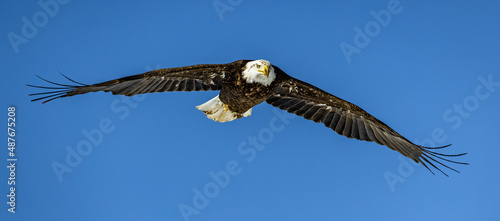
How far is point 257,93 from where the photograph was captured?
955 centimetres

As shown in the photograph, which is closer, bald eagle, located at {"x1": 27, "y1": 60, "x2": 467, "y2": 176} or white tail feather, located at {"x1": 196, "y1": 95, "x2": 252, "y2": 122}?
bald eagle, located at {"x1": 27, "y1": 60, "x2": 467, "y2": 176}

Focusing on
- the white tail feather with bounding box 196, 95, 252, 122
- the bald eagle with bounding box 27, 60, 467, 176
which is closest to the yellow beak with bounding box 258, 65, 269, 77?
the bald eagle with bounding box 27, 60, 467, 176

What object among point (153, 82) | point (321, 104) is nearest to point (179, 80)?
point (153, 82)

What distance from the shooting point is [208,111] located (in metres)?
11.0

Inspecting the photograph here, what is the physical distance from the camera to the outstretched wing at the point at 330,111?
1025cm

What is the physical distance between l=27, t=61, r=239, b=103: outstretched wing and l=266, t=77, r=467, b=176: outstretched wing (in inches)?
51.6

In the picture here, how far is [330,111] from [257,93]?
2096 millimetres

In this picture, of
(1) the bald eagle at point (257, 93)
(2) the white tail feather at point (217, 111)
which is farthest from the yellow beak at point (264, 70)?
(2) the white tail feather at point (217, 111)

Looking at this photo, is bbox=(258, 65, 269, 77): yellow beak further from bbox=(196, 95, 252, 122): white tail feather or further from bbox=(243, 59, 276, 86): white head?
bbox=(196, 95, 252, 122): white tail feather

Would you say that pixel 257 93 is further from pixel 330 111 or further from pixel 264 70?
pixel 330 111

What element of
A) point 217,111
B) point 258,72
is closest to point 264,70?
point 258,72

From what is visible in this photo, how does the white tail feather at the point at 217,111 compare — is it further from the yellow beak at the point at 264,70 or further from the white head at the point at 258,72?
the yellow beak at the point at 264,70

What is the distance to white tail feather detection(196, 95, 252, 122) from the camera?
10891 mm

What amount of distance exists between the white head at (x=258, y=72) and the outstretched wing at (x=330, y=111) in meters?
0.86
